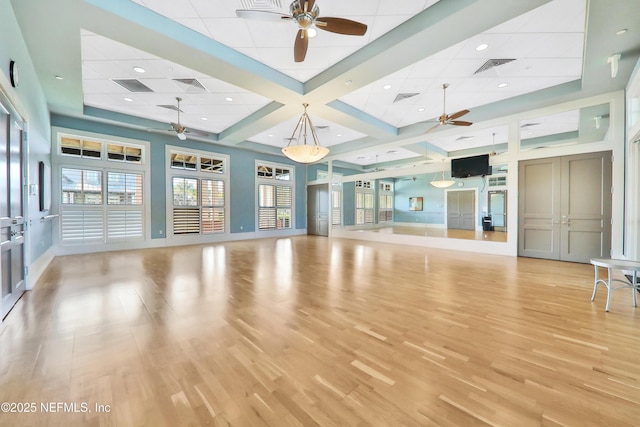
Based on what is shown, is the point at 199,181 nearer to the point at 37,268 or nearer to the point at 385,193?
the point at 37,268

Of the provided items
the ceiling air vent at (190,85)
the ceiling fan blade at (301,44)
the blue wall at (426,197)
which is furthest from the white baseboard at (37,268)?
the blue wall at (426,197)

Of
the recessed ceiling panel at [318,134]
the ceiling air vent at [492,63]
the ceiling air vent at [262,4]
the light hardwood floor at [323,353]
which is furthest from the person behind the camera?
the recessed ceiling panel at [318,134]

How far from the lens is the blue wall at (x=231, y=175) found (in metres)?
6.74

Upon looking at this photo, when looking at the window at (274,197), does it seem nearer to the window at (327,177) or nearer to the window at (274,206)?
the window at (274,206)

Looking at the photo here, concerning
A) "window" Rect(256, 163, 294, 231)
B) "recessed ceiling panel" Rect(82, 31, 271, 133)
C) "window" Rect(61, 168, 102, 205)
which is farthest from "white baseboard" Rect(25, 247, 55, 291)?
"window" Rect(256, 163, 294, 231)

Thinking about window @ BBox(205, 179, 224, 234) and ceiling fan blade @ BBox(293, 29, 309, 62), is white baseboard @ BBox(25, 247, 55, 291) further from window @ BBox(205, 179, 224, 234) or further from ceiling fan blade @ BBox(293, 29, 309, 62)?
ceiling fan blade @ BBox(293, 29, 309, 62)

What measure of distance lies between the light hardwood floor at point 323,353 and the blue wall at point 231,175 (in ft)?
13.6

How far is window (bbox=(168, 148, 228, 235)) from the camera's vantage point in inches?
313

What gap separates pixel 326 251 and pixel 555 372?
529cm

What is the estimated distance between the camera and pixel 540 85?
16.4 feet

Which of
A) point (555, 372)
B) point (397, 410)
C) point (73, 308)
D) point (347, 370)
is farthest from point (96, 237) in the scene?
point (555, 372)

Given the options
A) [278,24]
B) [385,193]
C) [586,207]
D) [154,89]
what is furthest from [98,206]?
[586,207]

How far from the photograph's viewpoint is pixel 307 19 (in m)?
2.58

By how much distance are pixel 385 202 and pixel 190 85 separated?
8.19m
